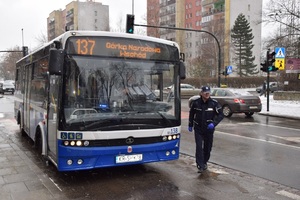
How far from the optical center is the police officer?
267 inches

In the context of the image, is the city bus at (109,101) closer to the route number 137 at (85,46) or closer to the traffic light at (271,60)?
the route number 137 at (85,46)

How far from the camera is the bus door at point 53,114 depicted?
5953mm

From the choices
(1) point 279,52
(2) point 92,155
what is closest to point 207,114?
(2) point 92,155

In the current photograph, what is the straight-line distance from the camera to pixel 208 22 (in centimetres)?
7644

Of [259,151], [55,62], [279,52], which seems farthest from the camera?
[279,52]

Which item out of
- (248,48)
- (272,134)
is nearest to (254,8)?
(248,48)

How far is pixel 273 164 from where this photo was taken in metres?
7.66

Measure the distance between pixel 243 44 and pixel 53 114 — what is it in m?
70.0

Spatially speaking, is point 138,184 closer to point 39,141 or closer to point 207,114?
point 207,114

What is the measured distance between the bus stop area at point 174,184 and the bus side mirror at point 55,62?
201 centimetres

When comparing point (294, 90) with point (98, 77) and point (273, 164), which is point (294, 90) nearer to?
point (273, 164)

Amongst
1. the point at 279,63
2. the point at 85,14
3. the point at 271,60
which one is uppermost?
the point at 85,14

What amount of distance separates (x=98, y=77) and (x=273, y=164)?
4.49 meters

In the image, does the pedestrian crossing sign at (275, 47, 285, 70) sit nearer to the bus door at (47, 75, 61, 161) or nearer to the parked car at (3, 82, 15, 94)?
the bus door at (47, 75, 61, 161)
